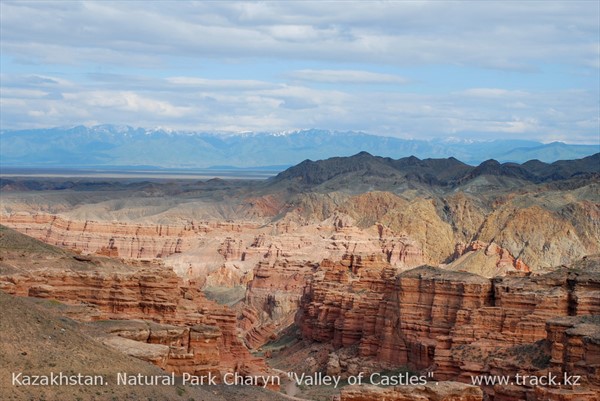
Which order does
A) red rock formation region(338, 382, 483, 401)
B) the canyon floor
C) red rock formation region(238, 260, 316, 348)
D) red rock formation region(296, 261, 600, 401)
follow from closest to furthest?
1. red rock formation region(338, 382, 483, 401)
2. the canyon floor
3. red rock formation region(296, 261, 600, 401)
4. red rock formation region(238, 260, 316, 348)

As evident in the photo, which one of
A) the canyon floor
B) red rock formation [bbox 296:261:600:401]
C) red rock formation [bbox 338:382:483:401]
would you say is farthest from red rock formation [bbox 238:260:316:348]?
red rock formation [bbox 338:382:483:401]

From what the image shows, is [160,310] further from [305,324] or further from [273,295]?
[273,295]

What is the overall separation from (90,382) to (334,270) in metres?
67.8

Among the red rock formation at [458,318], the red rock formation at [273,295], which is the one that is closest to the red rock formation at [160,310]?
Result: the red rock formation at [458,318]

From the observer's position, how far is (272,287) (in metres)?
140

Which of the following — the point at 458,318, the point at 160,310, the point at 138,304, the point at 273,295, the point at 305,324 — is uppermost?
the point at 138,304

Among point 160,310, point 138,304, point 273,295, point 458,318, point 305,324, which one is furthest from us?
point 273,295

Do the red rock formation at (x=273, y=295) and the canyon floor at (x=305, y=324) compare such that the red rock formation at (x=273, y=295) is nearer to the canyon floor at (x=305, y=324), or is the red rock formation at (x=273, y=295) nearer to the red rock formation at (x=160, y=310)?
the canyon floor at (x=305, y=324)

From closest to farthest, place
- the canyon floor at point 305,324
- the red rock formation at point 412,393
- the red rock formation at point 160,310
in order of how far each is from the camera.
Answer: the red rock formation at point 412,393, the canyon floor at point 305,324, the red rock formation at point 160,310

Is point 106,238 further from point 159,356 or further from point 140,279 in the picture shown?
point 159,356

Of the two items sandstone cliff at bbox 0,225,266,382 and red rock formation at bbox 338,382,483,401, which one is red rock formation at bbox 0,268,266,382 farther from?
red rock formation at bbox 338,382,483,401

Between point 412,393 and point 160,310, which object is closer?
point 412,393

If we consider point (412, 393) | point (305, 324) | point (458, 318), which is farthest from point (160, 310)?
point (412, 393)

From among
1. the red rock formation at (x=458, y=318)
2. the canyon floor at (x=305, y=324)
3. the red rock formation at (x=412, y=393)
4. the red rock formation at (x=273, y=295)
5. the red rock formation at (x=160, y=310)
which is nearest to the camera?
the red rock formation at (x=412, y=393)
